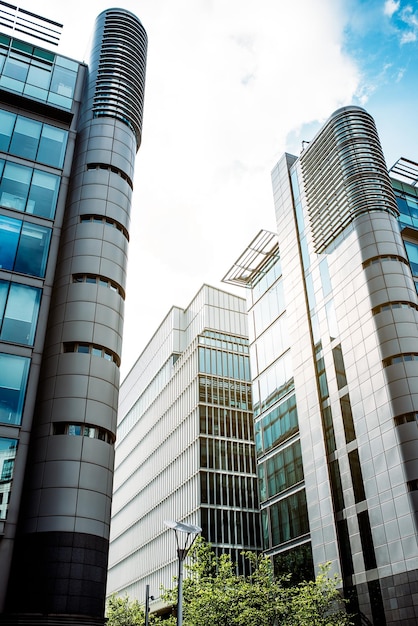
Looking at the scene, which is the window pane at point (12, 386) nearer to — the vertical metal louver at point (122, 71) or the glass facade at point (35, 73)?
the glass facade at point (35, 73)

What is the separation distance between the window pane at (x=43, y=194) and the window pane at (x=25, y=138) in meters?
1.68

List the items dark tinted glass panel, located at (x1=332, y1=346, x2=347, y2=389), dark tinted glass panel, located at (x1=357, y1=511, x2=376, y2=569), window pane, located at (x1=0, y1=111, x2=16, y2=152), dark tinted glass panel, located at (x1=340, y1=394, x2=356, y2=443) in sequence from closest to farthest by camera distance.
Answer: window pane, located at (x1=0, y1=111, x2=16, y2=152) → dark tinted glass panel, located at (x1=357, y1=511, x2=376, y2=569) → dark tinted glass panel, located at (x1=340, y1=394, x2=356, y2=443) → dark tinted glass panel, located at (x1=332, y1=346, x2=347, y2=389)

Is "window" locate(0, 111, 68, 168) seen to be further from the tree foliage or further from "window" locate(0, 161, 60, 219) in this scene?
the tree foliage

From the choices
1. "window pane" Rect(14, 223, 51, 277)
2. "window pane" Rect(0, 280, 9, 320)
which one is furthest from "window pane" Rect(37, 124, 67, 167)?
"window pane" Rect(0, 280, 9, 320)

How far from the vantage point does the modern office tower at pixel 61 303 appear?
2616 centimetres

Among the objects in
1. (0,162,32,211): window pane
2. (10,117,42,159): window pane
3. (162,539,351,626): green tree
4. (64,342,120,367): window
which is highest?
(10,117,42,159): window pane

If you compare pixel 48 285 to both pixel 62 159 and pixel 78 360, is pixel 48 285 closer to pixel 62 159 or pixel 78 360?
pixel 78 360

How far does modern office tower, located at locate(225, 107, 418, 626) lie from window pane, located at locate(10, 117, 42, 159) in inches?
969

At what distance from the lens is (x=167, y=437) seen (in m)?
86.7

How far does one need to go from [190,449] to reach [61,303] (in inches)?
1904

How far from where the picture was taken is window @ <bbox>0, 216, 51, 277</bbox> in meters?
32.3

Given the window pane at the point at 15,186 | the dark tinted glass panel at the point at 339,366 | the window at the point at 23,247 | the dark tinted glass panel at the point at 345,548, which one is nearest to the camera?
the window at the point at 23,247

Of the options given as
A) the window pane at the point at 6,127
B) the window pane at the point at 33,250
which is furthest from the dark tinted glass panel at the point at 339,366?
the window pane at the point at 6,127

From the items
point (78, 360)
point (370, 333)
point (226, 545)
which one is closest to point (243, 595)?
point (78, 360)
